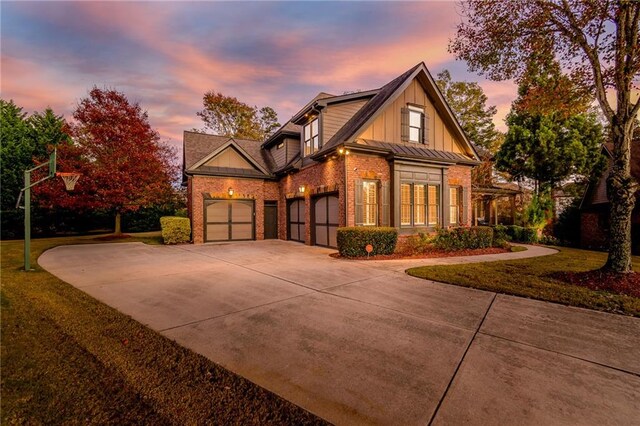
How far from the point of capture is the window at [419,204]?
11.8 meters

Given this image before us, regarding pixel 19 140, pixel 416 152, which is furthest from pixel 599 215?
pixel 19 140

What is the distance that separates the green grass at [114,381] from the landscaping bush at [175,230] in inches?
432

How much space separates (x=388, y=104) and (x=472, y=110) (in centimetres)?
1671

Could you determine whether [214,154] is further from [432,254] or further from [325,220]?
[432,254]

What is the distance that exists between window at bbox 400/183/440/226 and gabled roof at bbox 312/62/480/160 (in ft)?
10.5

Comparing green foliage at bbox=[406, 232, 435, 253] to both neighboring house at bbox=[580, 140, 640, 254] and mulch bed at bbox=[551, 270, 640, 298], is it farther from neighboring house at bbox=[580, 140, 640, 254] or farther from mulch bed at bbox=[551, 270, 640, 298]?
neighboring house at bbox=[580, 140, 640, 254]

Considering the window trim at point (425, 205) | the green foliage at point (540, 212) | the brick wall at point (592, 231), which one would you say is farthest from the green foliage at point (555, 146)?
the window trim at point (425, 205)

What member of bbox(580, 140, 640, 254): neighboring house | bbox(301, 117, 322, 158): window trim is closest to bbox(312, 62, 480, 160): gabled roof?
bbox(301, 117, 322, 158): window trim

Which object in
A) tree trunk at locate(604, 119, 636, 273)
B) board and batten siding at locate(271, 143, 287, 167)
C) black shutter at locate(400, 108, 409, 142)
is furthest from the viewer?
board and batten siding at locate(271, 143, 287, 167)

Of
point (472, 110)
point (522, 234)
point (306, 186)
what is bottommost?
point (522, 234)

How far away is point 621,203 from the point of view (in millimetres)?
6445

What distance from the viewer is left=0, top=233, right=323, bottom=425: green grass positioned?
2074 millimetres

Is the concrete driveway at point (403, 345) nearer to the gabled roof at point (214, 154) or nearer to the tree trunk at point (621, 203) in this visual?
the tree trunk at point (621, 203)

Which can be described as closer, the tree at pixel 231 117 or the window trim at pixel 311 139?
the window trim at pixel 311 139
